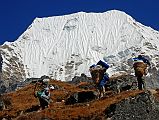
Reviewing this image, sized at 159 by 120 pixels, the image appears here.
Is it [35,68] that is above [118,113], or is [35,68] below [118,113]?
above

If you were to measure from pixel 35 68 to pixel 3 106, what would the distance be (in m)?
148

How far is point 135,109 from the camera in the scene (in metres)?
26.3

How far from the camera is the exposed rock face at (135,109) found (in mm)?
26141

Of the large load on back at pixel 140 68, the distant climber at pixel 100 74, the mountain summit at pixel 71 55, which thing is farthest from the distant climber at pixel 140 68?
the mountain summit at pixel 71 55

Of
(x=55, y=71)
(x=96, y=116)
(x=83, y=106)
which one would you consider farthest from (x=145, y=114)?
(x=55, y=71)

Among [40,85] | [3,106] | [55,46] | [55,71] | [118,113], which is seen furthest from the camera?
[55,46]

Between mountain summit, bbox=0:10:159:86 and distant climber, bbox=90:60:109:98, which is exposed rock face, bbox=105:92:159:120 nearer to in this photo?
distant climber, bbox=90:60:109:98

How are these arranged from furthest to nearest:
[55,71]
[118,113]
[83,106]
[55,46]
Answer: [55,46]
[55,71]
[83,106]
[118,113]

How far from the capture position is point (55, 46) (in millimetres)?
196750

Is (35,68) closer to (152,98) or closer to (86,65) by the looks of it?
(86,65)

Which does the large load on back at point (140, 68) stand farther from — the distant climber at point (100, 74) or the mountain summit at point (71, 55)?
the mountain summit at point (71, 55)

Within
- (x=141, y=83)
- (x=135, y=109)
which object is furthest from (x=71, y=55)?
(x=135, y=109)

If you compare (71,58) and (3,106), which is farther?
(71,58)

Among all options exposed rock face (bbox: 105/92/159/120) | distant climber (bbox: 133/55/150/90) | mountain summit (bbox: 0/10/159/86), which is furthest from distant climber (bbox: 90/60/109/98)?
mountain summit (bbox: 0/10/159/86)
